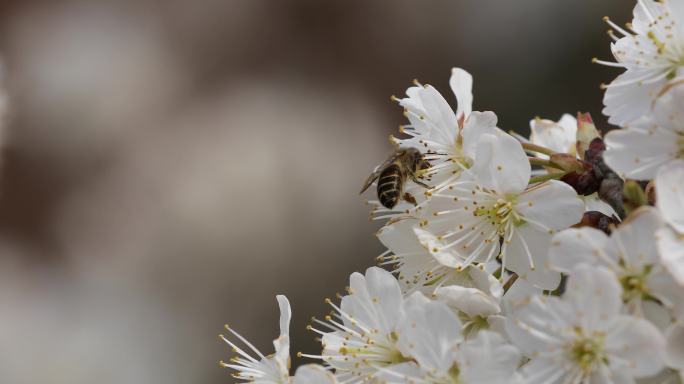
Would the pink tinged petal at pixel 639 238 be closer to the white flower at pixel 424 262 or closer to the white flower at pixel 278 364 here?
the white flower at pixel 424 262

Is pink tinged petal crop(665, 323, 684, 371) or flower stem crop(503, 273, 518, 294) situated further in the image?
flower stem crop(503, 273, 518, 294)

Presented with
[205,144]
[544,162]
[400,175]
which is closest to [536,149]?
[544,162]

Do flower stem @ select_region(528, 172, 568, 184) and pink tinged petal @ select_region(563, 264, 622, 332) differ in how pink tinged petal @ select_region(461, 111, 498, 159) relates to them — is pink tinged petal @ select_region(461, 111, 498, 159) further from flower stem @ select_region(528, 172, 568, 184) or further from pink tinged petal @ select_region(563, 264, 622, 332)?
pink tinged petal @ select_region(563, 264, 622, 332)

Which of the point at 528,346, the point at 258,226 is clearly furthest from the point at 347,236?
the point at 528,346

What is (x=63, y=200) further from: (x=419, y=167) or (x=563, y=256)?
(x=563, y=256)

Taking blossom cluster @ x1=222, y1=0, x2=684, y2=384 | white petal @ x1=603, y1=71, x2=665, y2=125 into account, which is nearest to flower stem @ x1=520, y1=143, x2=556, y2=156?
blossom cluster @ x1=222, y1=0, x2=684, y2=384

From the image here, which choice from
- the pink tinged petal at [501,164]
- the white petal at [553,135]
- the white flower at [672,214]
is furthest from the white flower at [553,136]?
the white flower at [672,214]

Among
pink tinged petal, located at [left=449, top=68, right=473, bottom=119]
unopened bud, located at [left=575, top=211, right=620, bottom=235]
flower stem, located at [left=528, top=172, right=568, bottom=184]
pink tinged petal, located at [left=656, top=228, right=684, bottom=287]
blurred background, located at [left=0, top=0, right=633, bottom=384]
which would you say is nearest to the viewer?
pink tinged petal, located at [left=656, top=228, right=684, bottom=287]
